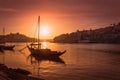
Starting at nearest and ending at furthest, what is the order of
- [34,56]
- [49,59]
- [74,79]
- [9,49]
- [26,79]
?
[26,79] < [74,79] < [49,59] < [34,56] < [9,49]

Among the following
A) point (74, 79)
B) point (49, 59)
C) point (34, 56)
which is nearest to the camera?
point (74, 79)

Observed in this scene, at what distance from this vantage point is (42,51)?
79.1 metres

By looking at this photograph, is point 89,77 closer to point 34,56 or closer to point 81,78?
point 81,78

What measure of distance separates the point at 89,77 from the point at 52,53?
121ft

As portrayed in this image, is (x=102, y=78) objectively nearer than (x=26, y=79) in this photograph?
No

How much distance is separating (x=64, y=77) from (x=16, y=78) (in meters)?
14.1

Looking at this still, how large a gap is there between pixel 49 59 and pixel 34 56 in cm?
1133

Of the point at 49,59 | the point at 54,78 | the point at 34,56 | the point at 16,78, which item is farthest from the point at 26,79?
the point at 34,56

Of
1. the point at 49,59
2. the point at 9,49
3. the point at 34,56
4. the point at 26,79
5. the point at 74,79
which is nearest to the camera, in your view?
the point at 26,79

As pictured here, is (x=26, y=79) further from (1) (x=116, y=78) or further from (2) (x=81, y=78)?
(1) (x=116, y=78)

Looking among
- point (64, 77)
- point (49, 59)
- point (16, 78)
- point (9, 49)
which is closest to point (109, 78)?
point (64, 77)

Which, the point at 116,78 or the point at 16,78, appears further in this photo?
the point at 116,78

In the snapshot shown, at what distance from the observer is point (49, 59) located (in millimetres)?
75500

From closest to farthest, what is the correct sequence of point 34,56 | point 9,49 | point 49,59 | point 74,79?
Answer: 1. point 74,79
2. point 49,59
3. point 34,56
4. point 9,49
